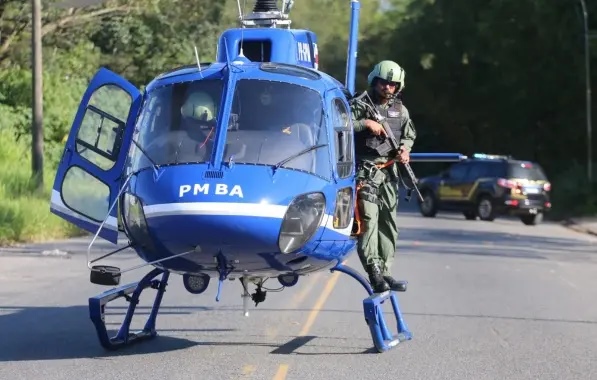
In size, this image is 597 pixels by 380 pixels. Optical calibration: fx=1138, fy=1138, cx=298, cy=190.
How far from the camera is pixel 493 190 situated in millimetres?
34594

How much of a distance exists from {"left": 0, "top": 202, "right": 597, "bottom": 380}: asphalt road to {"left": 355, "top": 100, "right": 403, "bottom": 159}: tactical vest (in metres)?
1.78

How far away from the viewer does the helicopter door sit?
9883 mm

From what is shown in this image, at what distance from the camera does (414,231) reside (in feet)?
Answer: 93.7

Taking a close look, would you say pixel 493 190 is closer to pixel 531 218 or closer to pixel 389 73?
pixel 531 218

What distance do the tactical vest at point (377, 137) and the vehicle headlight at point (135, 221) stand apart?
249 cm

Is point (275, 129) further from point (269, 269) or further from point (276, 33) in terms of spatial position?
point (276, 33)

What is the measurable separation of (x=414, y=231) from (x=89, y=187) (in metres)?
18.7

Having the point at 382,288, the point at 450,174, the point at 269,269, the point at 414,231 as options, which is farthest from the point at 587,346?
the point at 450,174

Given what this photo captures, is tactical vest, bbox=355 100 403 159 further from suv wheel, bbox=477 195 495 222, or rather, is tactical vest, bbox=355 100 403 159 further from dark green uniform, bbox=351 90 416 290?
suv wheel, bbox=477 195 495 222

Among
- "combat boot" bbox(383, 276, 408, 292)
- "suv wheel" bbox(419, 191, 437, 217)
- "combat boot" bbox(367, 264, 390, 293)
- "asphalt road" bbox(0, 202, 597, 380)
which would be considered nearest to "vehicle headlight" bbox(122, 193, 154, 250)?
"asphalt road" bbox(0, 202, 597, 380)

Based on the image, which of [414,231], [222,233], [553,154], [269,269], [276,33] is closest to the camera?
[222,233]

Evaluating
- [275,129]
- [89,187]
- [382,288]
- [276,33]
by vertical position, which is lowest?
[382,288]

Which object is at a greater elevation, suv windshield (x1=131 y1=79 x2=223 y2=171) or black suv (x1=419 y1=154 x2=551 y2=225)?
suv windshield (x1=131 y1=79 x2=223 y2=171)

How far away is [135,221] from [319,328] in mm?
3108
